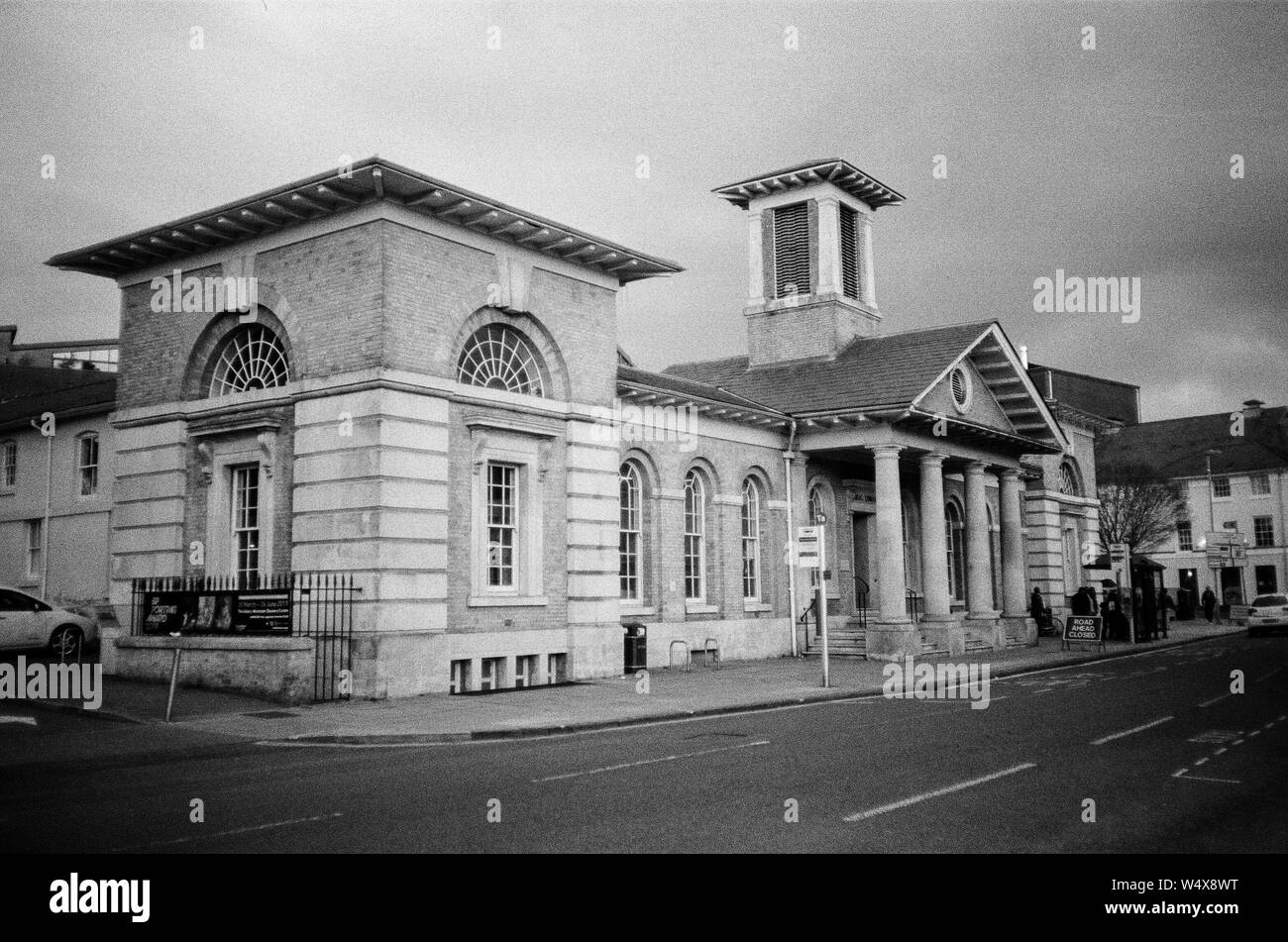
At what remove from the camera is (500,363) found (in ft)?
67.0

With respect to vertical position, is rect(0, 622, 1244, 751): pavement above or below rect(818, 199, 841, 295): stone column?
below

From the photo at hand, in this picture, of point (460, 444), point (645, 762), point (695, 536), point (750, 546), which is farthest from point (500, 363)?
point (645, 762)

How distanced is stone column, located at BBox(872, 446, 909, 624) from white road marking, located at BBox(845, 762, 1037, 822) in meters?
16.3

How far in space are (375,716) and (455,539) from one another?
4.35 meters

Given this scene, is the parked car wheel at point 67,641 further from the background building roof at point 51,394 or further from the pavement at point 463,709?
the background building roof at point 51,394

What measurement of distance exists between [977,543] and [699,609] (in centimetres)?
987

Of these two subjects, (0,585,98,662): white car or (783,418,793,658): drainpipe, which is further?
(783,418,793,658): drainpipe

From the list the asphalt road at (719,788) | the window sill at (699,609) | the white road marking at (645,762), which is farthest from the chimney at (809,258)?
the white road marking at (645,762)

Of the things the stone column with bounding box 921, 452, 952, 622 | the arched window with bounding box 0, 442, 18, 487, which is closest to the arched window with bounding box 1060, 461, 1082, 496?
the stone column with bounding box 921, 452, 952, 622

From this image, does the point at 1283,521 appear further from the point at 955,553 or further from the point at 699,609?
the point at 699,609

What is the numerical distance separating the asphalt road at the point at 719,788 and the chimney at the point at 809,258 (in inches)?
772

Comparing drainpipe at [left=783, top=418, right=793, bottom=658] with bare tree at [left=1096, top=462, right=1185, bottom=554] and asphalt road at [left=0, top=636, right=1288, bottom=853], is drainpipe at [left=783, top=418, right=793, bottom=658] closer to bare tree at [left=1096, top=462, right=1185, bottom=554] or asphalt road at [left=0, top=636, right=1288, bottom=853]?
asphalt road at [left=0, top=636, right=1288, bottom=853]

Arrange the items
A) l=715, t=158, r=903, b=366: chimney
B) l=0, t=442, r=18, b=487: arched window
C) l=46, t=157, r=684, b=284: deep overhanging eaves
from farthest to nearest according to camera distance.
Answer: l=715, t=158, r=903, b=366: chimney → l=0, t=442, r=18, b=487: arched window → l=46, t=157, r=684, b=284: deep overhanging eaves

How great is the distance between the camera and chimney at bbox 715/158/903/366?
3306cm
